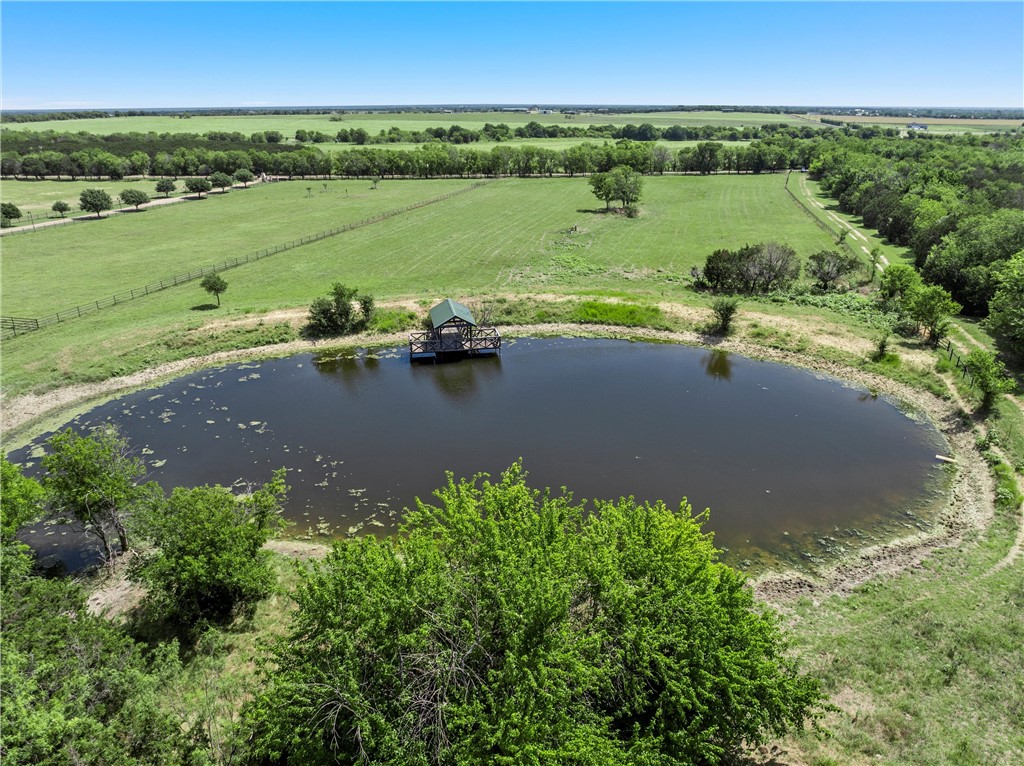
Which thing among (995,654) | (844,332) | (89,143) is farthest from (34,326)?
(89,143)

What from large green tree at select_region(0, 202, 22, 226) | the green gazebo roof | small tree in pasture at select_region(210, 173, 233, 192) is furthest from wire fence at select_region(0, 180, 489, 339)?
small tree in pasture at select_region(210, 173, 233, 192)

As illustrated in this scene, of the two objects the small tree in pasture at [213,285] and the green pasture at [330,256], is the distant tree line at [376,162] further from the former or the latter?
the small tree in pasture at [213,285]

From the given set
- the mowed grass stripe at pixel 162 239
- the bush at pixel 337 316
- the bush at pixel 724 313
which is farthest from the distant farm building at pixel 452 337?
the mowed grass stripe at pixel 162 239

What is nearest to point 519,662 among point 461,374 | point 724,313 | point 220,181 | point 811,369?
point 461,374

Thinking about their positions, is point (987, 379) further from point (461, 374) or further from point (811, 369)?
point (461, 374)

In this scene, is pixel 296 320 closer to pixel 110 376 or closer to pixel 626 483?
pixel 110 376

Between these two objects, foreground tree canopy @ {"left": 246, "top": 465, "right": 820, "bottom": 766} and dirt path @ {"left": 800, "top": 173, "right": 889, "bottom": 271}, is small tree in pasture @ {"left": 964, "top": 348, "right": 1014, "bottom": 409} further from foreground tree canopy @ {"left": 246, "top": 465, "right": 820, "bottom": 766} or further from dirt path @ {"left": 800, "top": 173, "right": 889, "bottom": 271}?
dirt path @ {"left": 800, "top": 173, "right": 889, "bottom": 271}
